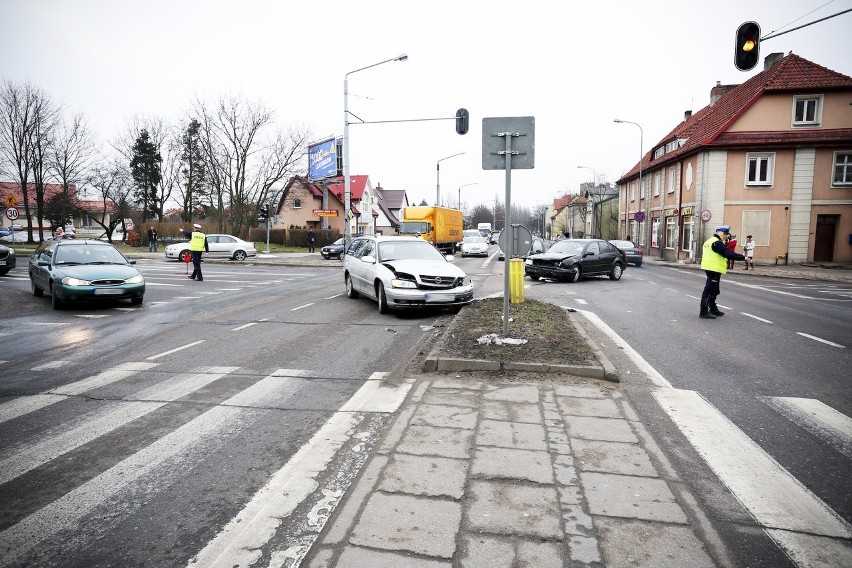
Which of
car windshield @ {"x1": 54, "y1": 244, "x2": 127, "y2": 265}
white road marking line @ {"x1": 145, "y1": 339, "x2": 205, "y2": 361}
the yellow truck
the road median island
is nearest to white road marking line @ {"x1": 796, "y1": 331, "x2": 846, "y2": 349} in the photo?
the road median island

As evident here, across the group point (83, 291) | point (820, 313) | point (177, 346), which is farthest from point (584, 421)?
point (83, 291)

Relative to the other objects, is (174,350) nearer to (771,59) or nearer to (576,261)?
(576,261)

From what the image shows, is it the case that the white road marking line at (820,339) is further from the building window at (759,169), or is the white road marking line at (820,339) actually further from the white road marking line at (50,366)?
the building window at (759,169)

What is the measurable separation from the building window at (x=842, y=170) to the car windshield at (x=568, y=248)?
19.7m

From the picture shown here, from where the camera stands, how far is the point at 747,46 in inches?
427

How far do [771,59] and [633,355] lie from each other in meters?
35.4

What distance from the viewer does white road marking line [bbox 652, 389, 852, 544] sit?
3006mm

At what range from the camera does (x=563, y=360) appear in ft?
20.4

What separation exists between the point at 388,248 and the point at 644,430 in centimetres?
817

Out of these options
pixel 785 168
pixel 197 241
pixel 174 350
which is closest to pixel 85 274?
pixel 174 350

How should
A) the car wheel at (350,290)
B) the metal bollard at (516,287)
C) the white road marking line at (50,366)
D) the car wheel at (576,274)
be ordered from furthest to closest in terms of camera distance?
the car wheel at (576,274) → the car wheel at (350,290) → the metal bollard at (516,287) → the white road marking line at (50,366)

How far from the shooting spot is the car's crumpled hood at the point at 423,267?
10617 mm

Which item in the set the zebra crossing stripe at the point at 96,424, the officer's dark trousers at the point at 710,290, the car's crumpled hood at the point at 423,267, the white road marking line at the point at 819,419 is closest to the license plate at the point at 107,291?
the car's crumpled hood at the point at 423,267

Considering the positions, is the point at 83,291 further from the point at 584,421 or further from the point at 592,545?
the point at 592,545
